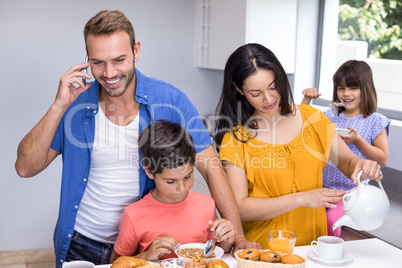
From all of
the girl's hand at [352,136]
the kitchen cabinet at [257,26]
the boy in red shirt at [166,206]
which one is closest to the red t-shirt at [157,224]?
the boy in red shirt at [166,206]

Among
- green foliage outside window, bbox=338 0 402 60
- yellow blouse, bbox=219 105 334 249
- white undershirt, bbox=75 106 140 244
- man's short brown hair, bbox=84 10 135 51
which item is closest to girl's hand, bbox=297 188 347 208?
yellow blouse, bbox=219 105 334 249

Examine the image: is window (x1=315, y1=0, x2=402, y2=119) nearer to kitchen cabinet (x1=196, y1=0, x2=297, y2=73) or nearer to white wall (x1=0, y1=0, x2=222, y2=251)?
kitchen cabinet (x1=196, y1=0, x2=297, y2=73)

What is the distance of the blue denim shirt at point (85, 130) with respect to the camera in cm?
163

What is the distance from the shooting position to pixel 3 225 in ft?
11.1

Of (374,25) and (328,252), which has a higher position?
(374,25)

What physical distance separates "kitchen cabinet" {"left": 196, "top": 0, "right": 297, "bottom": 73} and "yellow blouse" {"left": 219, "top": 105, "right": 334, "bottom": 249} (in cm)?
130

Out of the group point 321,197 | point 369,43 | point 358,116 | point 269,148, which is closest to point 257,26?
point 369,43

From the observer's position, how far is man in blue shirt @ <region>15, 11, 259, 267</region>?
1621 millimetres

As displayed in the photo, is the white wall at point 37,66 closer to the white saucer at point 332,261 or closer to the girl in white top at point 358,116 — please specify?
the girl in white top at point 358,116

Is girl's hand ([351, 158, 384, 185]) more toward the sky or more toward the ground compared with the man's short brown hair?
more toward the ground

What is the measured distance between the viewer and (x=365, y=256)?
4.60ft

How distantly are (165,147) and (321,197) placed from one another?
0.53 meters

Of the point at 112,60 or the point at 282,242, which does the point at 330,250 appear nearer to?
the point at 282,242

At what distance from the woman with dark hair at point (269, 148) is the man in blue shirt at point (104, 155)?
0.08 m
